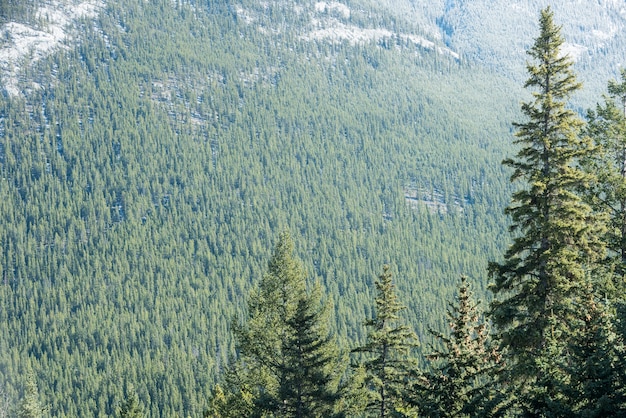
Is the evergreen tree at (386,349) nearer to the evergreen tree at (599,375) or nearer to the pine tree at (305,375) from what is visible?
the pine tree at (305,375)

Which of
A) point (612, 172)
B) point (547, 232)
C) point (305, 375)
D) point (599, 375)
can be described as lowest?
point (305, 375)

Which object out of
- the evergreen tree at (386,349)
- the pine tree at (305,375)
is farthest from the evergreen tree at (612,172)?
the pine tree at (305,375)

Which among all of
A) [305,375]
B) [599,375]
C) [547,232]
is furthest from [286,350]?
[599,375]

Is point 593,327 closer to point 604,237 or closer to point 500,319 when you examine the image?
point 500,319

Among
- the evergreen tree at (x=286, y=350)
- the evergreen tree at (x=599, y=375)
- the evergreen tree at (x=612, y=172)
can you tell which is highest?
the evergreen tree at (x=612, y=172)

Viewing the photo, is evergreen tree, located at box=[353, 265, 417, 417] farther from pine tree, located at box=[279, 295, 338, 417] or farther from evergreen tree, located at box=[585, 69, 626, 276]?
evergreen tree, located at box=[585, 69, 626, 276]

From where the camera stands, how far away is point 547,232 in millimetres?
23219

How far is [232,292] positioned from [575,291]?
181 metres

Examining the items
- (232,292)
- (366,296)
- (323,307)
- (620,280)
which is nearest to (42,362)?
(232,292)

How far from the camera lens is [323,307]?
31.3 meters

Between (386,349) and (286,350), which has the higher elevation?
(286,350)

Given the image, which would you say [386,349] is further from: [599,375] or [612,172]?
[599,375]

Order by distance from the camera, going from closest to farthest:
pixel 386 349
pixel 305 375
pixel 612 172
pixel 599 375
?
pixel 599 375 < pixel 612 172 < pixel 305 375 < pixel 386 349

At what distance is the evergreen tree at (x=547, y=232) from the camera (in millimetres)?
22812
